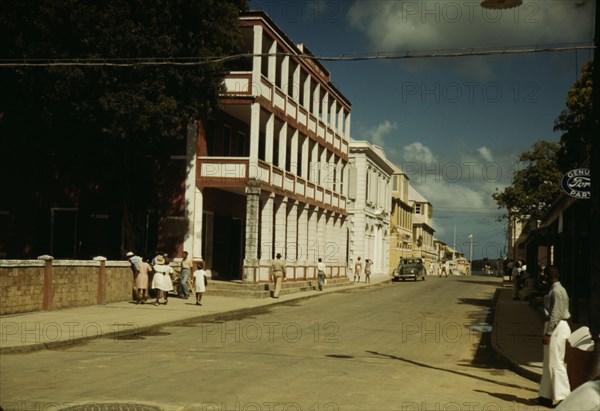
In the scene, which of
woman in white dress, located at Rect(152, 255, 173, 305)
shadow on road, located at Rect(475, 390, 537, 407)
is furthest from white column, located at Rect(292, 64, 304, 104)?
shadow on road, located at Rect(475, 390, 537, 407)

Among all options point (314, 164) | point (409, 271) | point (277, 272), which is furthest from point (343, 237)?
point (277, 272)

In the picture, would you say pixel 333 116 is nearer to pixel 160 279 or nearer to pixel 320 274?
pixel 320 274

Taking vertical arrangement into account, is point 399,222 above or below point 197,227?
above

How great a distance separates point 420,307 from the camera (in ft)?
93.8

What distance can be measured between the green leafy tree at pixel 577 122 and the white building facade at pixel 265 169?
11.9m

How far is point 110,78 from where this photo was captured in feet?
78.2

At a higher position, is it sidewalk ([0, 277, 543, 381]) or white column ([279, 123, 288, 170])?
white column ([279, 123, 288, 170])

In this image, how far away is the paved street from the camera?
934 centimetres

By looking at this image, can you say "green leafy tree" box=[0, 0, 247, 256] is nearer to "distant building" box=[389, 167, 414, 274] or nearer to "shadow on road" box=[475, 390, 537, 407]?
"shadow on road" box=[475, 390, 537, 407]

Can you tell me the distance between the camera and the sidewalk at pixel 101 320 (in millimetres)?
14789

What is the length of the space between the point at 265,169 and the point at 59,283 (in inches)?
527

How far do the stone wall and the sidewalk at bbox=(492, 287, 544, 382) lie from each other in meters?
11.7

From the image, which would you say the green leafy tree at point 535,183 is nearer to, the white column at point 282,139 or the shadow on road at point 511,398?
the white column at point 282,139

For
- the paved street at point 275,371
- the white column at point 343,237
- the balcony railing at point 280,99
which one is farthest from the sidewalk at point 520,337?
the white column at point 343,237
